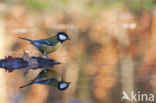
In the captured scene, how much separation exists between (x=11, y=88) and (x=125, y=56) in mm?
1628

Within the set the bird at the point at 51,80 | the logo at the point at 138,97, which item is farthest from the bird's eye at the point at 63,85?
the logo at the point at 138,97

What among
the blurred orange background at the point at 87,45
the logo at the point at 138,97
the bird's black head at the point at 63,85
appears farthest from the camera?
the bird's black head at the point at 63,85

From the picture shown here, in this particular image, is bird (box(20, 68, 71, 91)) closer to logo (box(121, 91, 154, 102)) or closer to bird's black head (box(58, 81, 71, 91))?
bird's black head (box(58, 81, 71, 91))

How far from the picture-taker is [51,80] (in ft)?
10.1

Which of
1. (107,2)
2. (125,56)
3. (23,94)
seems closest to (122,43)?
(125,56)

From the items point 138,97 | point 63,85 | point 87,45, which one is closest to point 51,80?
point 63,85

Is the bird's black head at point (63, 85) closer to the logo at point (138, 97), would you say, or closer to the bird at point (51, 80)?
the bird at point (51, 80)

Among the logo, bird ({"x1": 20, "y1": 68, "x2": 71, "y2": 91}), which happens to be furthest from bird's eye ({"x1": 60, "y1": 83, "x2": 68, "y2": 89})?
the logo

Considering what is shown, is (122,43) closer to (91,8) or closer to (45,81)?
(45,81)

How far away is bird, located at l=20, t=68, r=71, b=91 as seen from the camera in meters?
2.89

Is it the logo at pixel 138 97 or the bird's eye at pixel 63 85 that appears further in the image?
the bird's eye at pixel 63 85

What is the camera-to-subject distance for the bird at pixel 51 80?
2.89 m

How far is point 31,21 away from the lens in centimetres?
794

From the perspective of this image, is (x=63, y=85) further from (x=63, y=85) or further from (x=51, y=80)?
(x=51, y=80)
